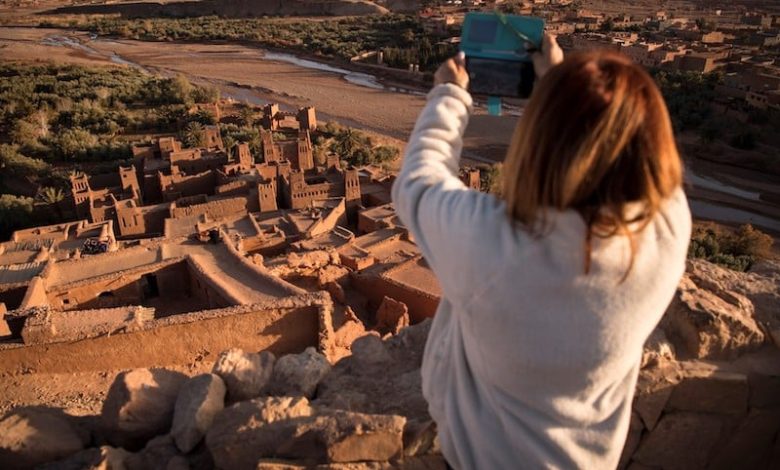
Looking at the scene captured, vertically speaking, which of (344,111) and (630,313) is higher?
(630,313)

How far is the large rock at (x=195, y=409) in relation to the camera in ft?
11.8

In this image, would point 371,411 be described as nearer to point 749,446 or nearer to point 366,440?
point 366,440

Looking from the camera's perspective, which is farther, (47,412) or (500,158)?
(500,158)

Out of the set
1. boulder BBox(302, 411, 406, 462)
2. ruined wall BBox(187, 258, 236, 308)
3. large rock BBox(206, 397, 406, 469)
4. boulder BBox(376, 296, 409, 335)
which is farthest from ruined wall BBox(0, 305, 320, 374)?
boulder BBox(302, 411, 406, 462)

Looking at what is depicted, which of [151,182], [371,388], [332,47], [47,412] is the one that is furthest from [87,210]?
[332,47]

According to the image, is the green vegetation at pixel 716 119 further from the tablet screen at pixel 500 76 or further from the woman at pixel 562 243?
the woman at pixel 562 243

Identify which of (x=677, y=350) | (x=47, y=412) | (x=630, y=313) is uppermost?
(x=630, y=313)

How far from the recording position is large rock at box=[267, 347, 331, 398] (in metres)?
4.08

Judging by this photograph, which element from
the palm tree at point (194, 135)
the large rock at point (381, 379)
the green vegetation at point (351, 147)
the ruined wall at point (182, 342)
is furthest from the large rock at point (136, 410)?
the palm tree at point (194, 135)

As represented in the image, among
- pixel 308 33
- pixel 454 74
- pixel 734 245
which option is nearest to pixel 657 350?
pixel 454 74

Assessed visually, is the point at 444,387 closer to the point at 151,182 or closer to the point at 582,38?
the point at 151,182

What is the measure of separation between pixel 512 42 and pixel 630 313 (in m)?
1.02

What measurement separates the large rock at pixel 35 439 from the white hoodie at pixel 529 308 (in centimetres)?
315

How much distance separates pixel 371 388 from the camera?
411cm
